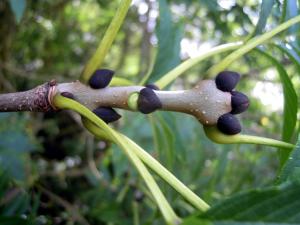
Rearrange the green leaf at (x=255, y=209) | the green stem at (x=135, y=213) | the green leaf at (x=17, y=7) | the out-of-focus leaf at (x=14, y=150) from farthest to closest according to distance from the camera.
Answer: the out-of-focus leaf at (x=14, y=150), the green stem at (x=135, y=213), the green leaf at (x=17, y=7), the green leaf at (x=255, y=209)

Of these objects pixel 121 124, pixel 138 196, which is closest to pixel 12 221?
pixel 138 196

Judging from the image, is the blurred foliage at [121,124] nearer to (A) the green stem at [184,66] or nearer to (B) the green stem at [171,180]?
(A) the green stem at [184,66]

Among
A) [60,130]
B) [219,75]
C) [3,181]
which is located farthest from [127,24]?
[219,75]

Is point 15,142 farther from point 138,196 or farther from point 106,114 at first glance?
point 106,114

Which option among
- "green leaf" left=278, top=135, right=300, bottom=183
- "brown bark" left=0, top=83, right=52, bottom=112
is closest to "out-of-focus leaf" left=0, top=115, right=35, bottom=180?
"brown bark" left=0, top=83, right=52, bottom=112

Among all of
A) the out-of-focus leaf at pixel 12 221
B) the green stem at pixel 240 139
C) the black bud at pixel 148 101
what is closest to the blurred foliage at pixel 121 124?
the out-of-focus leaf at pixel 12 221

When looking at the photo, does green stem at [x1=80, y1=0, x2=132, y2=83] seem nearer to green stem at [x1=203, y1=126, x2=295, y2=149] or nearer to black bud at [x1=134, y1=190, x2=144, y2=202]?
green stem at [x1=203, y1=126, x2=295, y2=149]
